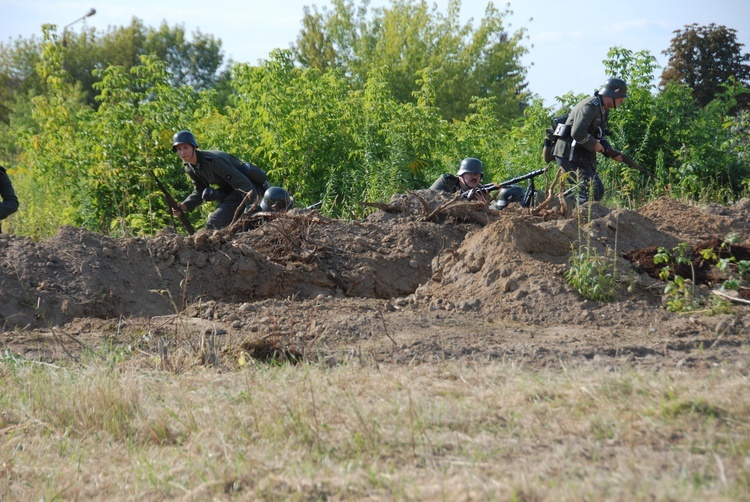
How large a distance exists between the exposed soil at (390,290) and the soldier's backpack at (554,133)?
Result: 62.4 inches

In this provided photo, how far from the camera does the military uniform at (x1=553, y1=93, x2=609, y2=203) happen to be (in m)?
9.09

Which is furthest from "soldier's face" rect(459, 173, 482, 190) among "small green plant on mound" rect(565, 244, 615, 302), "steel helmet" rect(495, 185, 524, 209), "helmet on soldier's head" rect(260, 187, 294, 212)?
"small green plant on mound" rect(565, 244, 615, 302)

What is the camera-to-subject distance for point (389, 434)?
316 centimetres

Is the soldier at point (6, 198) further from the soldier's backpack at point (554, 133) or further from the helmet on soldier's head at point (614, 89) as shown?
the helmet on soldier's head at point (614, 89)

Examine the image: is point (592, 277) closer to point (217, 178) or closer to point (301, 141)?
point (217, 178)

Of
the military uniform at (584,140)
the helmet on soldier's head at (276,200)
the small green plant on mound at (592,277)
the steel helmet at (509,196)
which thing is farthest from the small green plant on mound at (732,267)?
the helmet on soldier's head at (276,200)

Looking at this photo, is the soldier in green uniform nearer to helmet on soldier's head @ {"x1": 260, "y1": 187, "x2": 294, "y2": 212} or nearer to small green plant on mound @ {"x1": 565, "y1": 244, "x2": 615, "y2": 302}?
helmet on soldier's head @ {"x1": 260, "y1": 187, "x2": 294, "y2": 212}

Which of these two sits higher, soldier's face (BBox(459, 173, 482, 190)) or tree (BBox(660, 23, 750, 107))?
tree (BBox(660, 23, 750, 107))

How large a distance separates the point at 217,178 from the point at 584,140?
13.5ft

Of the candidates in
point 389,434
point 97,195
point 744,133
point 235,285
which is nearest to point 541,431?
point 389,434

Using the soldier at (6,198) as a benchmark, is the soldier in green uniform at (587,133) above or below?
above

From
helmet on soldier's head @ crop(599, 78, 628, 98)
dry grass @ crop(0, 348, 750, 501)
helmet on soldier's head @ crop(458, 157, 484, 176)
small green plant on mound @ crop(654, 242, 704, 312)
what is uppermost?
helmet on soldier's head @ crop(599, 78, 628, 98)

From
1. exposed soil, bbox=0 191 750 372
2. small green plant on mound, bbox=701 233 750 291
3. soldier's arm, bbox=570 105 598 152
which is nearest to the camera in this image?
exposed soil, bbox=0 191 750 372

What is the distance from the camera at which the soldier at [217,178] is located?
29.9 ft
